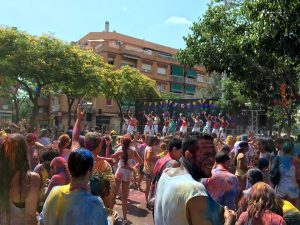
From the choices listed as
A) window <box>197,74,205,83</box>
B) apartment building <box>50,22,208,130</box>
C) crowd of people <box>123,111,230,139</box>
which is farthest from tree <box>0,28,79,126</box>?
window <box>197,74,205,83</box>

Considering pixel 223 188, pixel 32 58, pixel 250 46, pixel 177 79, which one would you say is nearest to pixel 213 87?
pixel 177 79

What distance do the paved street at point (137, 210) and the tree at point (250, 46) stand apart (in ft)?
15.1

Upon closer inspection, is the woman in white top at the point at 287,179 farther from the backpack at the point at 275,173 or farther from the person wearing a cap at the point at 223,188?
the person wearing a cap at the point at 223,188

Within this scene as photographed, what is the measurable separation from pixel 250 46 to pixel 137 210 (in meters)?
5.26

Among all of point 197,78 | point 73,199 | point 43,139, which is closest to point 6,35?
point 43,139

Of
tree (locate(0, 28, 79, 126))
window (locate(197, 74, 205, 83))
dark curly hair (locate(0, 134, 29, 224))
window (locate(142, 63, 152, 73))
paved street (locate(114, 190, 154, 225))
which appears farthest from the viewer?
window (locate(197, 74, 205, 83))

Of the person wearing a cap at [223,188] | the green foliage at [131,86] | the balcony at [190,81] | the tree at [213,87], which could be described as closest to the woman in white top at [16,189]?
the person wearing a cap at [223,188]

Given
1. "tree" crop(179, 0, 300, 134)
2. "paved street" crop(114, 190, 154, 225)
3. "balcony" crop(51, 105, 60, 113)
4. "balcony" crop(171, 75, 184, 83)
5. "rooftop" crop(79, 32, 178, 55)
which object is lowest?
"paved street" crop(114, 190, 154, 225)

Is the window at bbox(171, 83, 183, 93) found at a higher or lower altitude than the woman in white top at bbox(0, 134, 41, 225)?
higher

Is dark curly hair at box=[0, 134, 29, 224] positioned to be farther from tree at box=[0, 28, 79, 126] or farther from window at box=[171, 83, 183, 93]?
window at box=[171, 83, 183, 93]

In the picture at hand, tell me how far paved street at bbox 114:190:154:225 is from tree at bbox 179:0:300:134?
461 centimetres

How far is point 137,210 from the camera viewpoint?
9320mm

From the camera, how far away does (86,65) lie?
27031mm

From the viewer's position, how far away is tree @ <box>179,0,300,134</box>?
371 inches
